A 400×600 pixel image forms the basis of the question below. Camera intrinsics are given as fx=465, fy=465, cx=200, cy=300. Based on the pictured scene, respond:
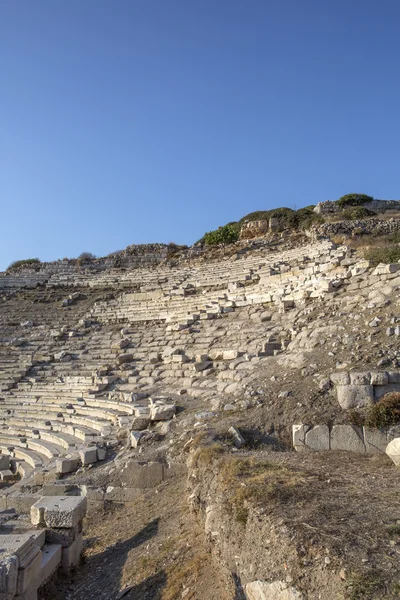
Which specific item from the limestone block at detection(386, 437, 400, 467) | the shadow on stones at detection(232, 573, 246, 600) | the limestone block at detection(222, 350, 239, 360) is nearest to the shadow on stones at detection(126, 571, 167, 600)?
the shadow on stones at detection(232, 573, 246, 600)

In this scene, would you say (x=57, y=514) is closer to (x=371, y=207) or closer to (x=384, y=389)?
(x=384, y=389)

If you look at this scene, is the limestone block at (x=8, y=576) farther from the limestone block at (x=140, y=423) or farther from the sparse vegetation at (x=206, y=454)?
the limestone block at (x=140, y=423)

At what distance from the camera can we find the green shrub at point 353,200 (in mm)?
31578

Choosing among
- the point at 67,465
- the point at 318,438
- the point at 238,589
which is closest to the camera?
the point at 238,589

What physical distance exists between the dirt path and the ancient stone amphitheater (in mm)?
32

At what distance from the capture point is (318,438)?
7289 mm

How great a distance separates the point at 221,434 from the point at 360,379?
8.50ft

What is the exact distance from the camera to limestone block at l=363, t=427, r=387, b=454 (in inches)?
278

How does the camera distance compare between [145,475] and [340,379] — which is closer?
[145,475]

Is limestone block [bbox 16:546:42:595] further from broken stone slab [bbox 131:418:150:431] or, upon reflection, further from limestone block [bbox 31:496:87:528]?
broken stone slab [bbox 131:418:150:431]

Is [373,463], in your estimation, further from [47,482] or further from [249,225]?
[249,225]

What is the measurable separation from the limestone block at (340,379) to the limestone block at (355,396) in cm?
24

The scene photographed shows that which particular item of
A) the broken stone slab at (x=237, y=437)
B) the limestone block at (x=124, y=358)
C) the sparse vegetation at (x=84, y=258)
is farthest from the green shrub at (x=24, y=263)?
the broken stone slab at (x=237, y=437)

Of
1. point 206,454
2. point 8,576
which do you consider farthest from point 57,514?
point 206,454
